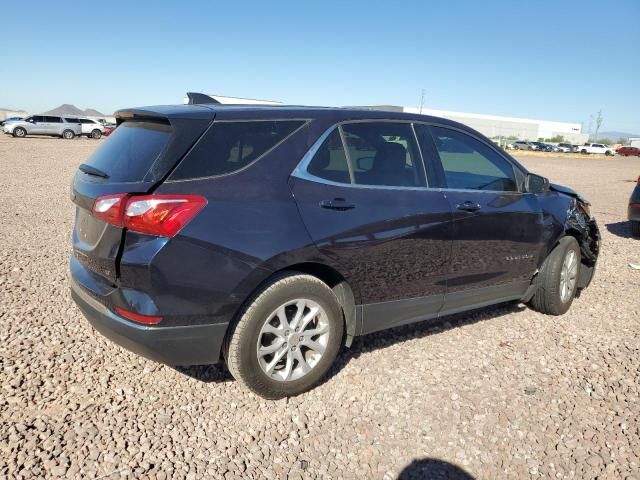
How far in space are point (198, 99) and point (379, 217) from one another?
1.55 meters

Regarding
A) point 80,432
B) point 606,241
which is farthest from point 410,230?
point 606,241

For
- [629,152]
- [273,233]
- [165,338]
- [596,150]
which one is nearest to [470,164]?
[273,233]

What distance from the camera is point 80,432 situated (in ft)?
8.99

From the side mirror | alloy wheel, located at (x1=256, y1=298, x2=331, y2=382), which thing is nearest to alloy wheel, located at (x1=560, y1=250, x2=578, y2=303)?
the side mirror

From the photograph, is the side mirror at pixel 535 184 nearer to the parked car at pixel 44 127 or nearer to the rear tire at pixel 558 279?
the rear tire at pixel 558 279

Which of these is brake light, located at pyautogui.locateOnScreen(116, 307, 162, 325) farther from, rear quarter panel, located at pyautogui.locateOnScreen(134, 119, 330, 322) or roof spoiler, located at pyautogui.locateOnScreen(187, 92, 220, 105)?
roof spoiler, located at pyautogui.locateOnScreen(187, 92, 220, 105)

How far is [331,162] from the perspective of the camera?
3.23 metres

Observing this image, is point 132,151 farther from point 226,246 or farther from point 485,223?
point 485,223

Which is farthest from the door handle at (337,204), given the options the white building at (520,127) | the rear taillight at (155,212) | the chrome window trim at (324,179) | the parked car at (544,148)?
the white building at (520,127)

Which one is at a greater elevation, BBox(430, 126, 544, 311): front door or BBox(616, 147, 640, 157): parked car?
BBox(430, 126, 544, 311): front door

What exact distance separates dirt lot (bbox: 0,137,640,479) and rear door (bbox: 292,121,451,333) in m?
0.53

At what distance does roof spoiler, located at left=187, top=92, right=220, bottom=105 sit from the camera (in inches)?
141

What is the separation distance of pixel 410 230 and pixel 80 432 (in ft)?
7.53

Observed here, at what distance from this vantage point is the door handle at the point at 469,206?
3783 mm
